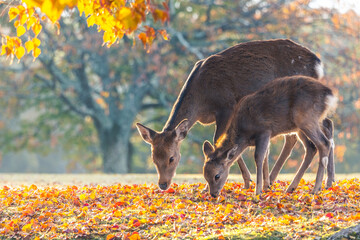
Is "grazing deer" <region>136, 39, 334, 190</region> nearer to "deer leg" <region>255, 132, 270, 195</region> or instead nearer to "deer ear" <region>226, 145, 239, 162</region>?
"deer ear" <region>226, 145, 239, 162</region>

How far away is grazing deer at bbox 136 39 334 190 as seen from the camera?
8961 millimetres

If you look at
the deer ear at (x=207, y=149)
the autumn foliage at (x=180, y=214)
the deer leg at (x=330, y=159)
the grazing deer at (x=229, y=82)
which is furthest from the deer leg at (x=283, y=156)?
the deer ear at (x=207, y=149)

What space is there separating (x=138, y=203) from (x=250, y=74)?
290 centimetres

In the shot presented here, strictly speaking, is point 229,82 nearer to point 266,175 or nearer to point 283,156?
point 283,156

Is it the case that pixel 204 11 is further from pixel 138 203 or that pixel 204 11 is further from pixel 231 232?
pixel 231 232

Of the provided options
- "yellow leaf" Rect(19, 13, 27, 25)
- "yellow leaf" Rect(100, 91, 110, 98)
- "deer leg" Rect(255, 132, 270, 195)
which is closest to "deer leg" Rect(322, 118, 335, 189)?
"deer leg" Rect(255, 132, 270, 195)

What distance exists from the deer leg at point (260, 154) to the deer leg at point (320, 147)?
58cm

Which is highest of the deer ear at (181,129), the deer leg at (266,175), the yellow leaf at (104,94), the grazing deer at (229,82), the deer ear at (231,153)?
the yellow leaf at (104,94)

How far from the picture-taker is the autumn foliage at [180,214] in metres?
6.50

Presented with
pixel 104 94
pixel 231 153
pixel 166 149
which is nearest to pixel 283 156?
pixel 231 153

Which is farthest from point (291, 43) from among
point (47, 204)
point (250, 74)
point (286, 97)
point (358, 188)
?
point (47, 204)

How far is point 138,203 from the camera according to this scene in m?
8.31

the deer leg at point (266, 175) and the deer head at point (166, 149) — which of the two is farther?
the deer leg at point (266, 175)

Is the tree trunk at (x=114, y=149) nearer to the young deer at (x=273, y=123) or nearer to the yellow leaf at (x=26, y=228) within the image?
the young deer at (x=273, y=123)
